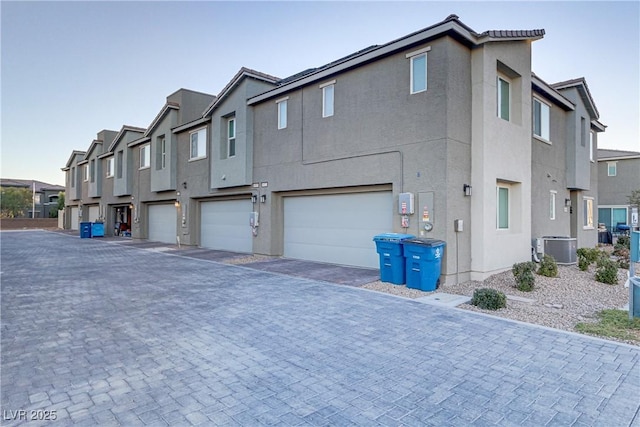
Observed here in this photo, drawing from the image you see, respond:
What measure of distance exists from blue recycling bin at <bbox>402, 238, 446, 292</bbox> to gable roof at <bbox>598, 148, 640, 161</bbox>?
23753 millimetres

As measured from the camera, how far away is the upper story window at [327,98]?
11.3 meters

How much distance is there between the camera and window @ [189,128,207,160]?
17094mm

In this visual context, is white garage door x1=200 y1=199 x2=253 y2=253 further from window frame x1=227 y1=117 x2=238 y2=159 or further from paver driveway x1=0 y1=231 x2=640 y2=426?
paver driveway x1=0 y1=231 x2=640 y2=426

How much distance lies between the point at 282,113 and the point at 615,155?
25.0 meters

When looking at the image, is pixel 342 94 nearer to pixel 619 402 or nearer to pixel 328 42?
pixel 328 42

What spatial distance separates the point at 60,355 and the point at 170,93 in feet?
62.0

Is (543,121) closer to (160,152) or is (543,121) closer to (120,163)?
(160,152)

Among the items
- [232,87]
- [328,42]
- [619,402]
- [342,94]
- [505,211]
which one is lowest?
[619,402]

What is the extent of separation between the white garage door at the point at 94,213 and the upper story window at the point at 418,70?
2888cm

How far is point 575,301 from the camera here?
23.2 ft

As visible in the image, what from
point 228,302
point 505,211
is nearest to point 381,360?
point 228,302

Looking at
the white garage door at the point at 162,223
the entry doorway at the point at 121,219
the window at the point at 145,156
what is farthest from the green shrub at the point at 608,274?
the entry doorway at the point at 121,219

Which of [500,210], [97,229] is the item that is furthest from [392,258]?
[97,229]

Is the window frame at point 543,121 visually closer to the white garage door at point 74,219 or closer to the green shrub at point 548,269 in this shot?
the green shrub at point 548,269
